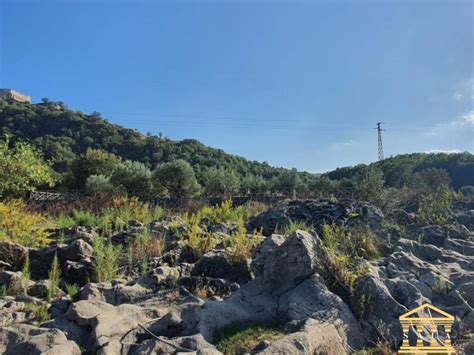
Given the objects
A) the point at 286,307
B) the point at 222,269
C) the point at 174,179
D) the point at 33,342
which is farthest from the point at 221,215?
the point at 174,179

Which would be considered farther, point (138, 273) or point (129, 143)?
point (129, 143)

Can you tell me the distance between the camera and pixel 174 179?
22109 millimetres

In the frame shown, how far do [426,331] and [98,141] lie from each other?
49.1 m

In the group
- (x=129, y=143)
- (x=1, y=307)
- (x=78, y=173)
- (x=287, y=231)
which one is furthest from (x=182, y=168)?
(x=129, y=143)

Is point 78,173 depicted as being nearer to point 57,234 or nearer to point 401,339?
point 57,234

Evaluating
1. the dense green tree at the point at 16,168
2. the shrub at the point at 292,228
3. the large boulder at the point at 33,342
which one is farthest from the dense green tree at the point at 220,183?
the large boulder at the point at 33,342

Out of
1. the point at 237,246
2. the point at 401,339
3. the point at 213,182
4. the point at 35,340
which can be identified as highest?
the point at 213,182

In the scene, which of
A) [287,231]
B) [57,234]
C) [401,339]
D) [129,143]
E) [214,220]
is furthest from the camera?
[129,143]

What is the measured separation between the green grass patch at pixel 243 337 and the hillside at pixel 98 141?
37772 millimetres

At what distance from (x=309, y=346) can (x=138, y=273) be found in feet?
10.0

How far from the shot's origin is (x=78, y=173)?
2417 cm

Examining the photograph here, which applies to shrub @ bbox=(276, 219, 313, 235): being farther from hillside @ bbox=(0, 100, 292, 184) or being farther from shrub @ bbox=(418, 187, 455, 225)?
hillside @ bbox=(0, 100, 292, 184)

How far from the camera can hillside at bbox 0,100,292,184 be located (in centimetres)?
Answer: 4319

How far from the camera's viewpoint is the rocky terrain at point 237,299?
122 inches
